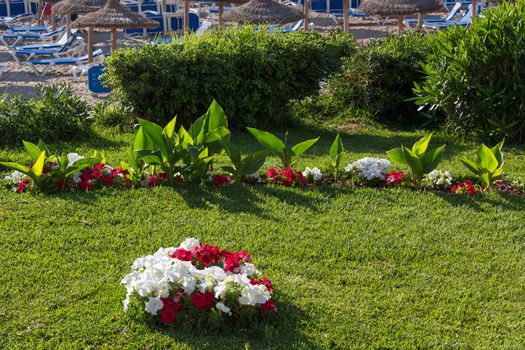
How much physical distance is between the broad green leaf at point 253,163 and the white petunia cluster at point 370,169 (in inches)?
32.3

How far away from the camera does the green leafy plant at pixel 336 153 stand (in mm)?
6062

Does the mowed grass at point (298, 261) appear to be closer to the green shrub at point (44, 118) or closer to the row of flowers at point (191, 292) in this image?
the row of flowers at point (191, 292)

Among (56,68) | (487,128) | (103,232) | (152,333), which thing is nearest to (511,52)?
(487,128)

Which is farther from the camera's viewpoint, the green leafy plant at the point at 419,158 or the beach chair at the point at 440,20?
the beach chair at the point at 440,20

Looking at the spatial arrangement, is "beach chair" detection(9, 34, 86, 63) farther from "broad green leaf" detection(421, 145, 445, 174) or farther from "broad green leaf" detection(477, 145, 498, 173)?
"broad green leaf" detection(477, 145, 498, 173)

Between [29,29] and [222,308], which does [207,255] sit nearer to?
[222,308]

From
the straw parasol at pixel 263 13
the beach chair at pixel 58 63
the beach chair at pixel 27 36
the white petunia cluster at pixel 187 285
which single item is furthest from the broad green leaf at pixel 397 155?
the beach chair at pixel 27 36

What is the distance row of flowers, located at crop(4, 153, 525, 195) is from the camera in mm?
5934

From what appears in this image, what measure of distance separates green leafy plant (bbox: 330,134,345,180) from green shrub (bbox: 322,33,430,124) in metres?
3.49

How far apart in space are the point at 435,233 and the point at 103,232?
7.10 ft

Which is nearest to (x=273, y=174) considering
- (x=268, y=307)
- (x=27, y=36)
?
(x=268, y=307)

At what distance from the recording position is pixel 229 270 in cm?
396

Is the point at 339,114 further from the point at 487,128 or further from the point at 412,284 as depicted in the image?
the point at 412,284

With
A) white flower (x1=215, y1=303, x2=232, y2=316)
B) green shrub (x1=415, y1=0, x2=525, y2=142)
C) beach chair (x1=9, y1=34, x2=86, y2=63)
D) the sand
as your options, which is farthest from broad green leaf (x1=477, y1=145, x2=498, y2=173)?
beach chair (x1=9, y1=34, x2=86, y2=63)
